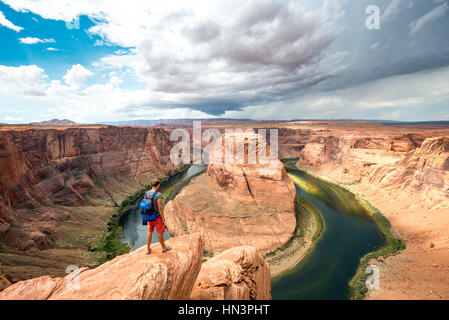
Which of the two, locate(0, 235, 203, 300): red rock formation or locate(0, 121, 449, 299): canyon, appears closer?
locate(0, 235, 203, 300): red rock formation

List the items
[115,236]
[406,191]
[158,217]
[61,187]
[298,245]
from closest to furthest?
1. [158,217]
2. [298,245]
3. [115,236]
4. [406,191]
5. [61,187]

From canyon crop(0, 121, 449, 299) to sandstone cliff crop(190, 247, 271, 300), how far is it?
5 centimetres

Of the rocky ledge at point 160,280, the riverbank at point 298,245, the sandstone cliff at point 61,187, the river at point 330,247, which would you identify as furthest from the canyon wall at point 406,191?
the sandstone cliff at point 61,187

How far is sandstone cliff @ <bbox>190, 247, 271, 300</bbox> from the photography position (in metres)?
7.00

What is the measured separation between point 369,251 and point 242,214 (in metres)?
18.1

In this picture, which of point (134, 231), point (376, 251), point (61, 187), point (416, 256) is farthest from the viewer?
point (61, 187)

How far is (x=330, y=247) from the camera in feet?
84.3

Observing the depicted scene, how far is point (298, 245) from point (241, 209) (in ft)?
31.5

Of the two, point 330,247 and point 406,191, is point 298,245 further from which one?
point 406,191

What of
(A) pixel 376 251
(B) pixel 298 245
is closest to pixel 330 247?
(B) pixel 298 245

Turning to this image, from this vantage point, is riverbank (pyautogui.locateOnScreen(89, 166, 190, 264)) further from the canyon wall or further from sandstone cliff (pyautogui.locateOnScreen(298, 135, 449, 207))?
sandstone cliff (pyautogui.locateOnScreen(298, 135, 449, 207))

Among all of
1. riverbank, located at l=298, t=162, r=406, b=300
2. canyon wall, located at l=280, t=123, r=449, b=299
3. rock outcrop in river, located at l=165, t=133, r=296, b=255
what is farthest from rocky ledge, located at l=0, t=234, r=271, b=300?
canyon wall, located at l=280, t=123, r=449, b=299

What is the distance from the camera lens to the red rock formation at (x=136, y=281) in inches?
195

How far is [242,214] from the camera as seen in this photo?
91.7 ft
